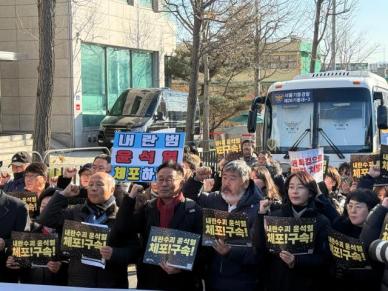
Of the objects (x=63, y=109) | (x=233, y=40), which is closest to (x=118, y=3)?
(x=63, y=109)

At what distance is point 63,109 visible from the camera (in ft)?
85.1

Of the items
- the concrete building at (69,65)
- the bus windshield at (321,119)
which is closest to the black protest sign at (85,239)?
the bus windshield at (321,119)

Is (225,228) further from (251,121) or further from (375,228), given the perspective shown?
(251,121)

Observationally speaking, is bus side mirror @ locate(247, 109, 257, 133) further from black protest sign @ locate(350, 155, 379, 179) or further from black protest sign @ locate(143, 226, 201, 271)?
black protest sign @ locate(143, 226, 201, 271)

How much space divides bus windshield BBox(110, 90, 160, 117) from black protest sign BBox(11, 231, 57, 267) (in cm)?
1794

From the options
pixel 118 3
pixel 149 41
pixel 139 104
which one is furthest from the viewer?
pixel 149 41

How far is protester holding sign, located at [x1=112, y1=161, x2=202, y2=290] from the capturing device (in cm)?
502

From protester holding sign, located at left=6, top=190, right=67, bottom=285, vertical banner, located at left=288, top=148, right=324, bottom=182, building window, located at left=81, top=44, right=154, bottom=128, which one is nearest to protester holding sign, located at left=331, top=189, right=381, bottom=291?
vertical banner, located at left=288, top=148, right=324, bottom=182

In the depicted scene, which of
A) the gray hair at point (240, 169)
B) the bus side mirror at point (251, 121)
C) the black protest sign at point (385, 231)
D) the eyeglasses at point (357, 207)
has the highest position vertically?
the bus side mirror at point (251, 121)

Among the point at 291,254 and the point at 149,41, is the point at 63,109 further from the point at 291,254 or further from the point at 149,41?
the point at 291,254

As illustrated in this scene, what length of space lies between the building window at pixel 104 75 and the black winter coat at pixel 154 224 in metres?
22.1

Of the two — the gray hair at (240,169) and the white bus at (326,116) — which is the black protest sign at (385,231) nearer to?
the gray hair at (240,169)

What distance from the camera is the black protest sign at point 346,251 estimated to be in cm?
459

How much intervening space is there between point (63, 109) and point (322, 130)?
15.4m
